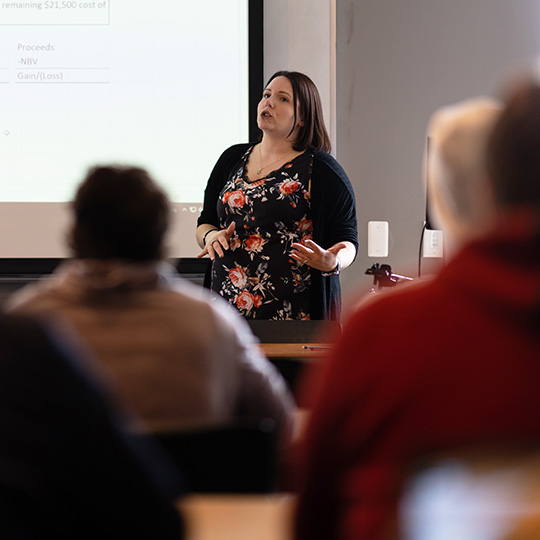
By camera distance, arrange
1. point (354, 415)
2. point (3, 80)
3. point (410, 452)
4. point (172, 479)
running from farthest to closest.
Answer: point (3, 80), point (172, 479), point (354, 415), point (410, 452)

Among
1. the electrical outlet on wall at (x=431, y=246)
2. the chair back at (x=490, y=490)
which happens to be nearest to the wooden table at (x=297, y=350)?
the chair back at (x=490, y=490)

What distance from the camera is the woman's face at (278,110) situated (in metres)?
2.54

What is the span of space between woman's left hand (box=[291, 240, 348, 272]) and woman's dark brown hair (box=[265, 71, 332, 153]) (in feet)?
1.66

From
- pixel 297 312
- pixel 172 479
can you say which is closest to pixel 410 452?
pixel 172 479

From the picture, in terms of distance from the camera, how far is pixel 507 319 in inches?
26.5

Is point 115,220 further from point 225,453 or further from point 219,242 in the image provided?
point 219,242

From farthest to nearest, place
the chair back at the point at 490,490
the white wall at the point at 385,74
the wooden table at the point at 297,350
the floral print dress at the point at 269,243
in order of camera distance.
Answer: the white wall at the point at 385,74 → the floral print dress at the point at 269,243 → the wooden table at the point at 297,350 → the chair back at the point at 490,490

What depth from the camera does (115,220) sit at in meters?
1.00

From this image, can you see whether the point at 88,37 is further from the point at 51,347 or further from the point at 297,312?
the point at 51,347

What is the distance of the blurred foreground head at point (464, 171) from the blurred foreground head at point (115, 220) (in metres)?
0.42

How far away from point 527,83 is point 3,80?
317 cm

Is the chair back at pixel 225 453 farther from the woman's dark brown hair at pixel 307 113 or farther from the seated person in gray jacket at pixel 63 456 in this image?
the woman's dark brown hair at pixel 307 113

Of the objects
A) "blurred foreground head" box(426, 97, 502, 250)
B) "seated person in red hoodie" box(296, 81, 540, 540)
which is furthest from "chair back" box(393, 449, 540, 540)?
"blurred foreground head" box(426, 97, 502, 250)

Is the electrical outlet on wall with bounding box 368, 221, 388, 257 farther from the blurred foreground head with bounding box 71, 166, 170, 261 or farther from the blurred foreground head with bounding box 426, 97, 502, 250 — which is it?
the blurred foreground head with bounding box 426, 97, 502, 250
